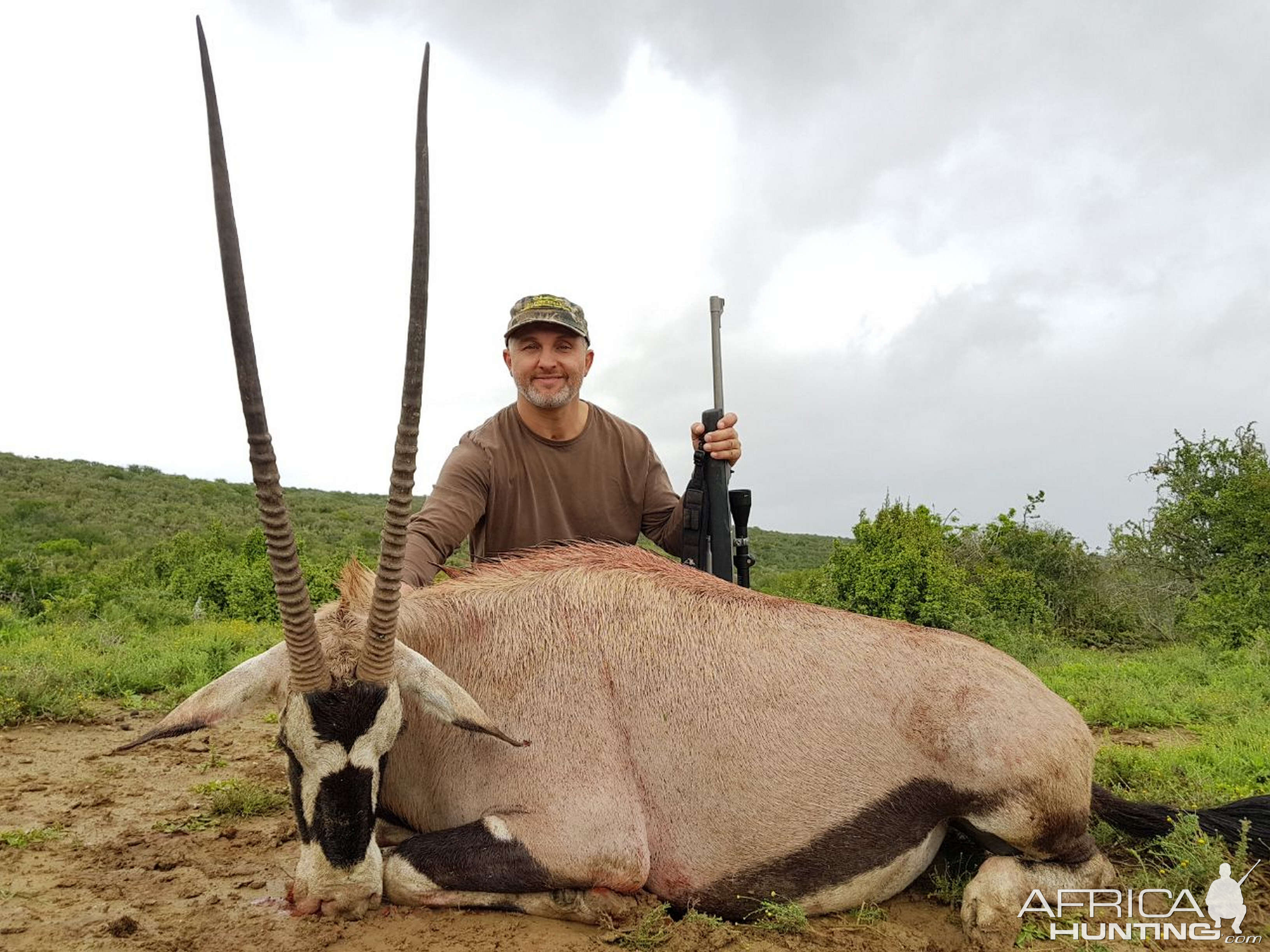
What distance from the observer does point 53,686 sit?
780cm

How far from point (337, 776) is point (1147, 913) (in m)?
3.40

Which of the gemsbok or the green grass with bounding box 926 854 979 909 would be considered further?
the green grass with bounding box 926 854 979 909

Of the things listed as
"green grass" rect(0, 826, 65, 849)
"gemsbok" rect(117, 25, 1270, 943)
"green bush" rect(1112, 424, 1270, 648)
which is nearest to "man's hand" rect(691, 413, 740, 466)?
"gemsbok" rect(117, 25, 1270, 943)

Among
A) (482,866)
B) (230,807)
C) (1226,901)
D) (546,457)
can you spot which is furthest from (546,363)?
(1226,901)

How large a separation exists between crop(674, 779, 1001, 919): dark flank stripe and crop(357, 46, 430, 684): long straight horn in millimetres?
1628

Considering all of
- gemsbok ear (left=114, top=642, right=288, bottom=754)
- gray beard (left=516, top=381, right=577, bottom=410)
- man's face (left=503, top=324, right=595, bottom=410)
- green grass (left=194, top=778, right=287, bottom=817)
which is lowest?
green grass (left=194, top=778, right=287, bottom=817)

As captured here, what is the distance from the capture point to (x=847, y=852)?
387 centimetres

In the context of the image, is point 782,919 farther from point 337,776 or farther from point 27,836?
point 27,836

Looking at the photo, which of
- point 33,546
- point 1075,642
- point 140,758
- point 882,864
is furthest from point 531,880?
point 33,546

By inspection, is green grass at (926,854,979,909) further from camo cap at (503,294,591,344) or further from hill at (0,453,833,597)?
hill at (0,453,833,597)

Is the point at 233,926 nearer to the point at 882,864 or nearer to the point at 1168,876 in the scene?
the point at 882,864

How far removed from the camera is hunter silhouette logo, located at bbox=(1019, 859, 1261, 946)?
3746 mm

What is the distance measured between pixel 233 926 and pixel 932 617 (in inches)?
400

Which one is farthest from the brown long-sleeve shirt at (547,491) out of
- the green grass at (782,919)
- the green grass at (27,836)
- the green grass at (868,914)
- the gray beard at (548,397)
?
the green grass at (868,914)
